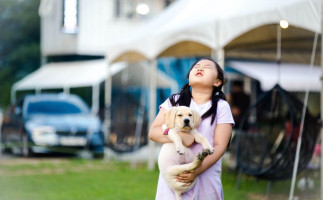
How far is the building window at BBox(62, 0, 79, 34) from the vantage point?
2784 centimetres

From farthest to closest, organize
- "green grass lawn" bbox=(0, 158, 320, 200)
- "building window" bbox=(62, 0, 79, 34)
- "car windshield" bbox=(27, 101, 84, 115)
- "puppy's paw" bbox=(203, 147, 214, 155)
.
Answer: "building window" bbox=(62, 0, 79, 34) → "car windshield" bbox=(27, 101, 84, 115) → "green grass lawn" bbox=(0, 158, 320, 200) → "puppy's paw" bbox=(203, 147, 214, 155)

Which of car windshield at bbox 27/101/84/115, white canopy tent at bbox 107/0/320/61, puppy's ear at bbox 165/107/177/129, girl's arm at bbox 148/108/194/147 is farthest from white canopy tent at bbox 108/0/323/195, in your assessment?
car windshield at bbox 27/101/84/115

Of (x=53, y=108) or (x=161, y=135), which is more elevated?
(x=161, y=135)

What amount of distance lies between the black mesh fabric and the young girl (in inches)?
166

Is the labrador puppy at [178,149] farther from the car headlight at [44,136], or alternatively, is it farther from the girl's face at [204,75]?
the car headlight at [44,136]

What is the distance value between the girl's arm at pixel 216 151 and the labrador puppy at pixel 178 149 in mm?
38

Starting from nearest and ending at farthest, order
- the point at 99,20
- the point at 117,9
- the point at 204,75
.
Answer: the point at 204,75
the point at 99,20
the point at 117,9

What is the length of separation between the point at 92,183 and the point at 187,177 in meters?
7.03

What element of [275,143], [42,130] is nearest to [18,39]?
[42,130]

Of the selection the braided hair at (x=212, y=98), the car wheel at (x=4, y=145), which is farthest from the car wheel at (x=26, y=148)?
the braided hair at (x=212, y=98)

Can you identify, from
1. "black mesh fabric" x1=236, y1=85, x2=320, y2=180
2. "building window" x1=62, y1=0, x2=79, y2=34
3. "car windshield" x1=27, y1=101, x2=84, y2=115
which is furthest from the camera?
"building window" x1=62, y1=0, x2=79, y2=34

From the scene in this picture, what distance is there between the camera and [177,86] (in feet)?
67.5

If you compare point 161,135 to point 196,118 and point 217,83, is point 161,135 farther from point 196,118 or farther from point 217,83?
point 217,83

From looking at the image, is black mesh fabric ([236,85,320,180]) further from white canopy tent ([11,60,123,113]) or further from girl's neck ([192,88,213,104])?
white canopy tent ([11,60,123,113])
